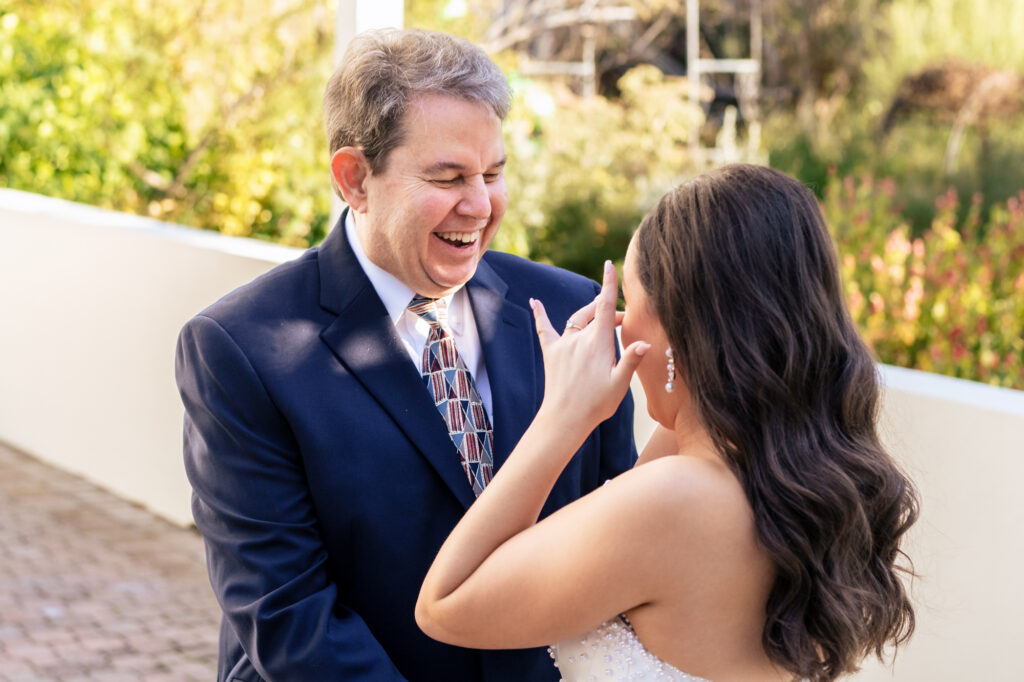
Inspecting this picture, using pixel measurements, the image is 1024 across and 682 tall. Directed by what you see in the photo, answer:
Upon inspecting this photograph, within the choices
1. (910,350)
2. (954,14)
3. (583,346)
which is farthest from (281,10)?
(583,346)

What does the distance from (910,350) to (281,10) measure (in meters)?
5.86

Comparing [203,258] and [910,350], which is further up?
[203,258]

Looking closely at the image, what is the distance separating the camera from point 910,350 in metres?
5.44

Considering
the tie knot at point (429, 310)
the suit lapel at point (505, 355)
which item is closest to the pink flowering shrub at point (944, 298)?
the suit lapel at point (505, 355)

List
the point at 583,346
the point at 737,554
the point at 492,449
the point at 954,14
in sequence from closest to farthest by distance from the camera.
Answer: the point at 737,554, the point at 583,346, the point at 492,449, the point at 954,14

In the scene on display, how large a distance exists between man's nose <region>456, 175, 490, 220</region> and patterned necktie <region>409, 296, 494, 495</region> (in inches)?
8.3

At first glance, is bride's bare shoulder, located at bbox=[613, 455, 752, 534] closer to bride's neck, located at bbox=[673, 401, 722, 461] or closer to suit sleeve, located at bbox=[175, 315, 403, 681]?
bride's neck, located at bbox=[673, 401, 722, 461]

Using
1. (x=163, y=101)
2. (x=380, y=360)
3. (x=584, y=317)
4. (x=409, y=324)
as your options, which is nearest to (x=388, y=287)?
(x=409, y=324)

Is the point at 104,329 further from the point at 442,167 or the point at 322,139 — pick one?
the point at 442,167

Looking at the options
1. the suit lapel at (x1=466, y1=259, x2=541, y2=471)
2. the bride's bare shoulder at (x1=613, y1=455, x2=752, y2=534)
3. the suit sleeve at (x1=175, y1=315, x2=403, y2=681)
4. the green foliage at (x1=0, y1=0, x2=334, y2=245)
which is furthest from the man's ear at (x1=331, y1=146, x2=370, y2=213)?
the green foliage at (x1=0, y1=0, x2=334, y2=245)

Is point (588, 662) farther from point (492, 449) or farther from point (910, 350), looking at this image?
point (910, 350)

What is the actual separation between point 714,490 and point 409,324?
2.71ft

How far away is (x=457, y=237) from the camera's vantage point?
2193mm

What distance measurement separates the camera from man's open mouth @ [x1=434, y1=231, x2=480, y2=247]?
7.18 ft
